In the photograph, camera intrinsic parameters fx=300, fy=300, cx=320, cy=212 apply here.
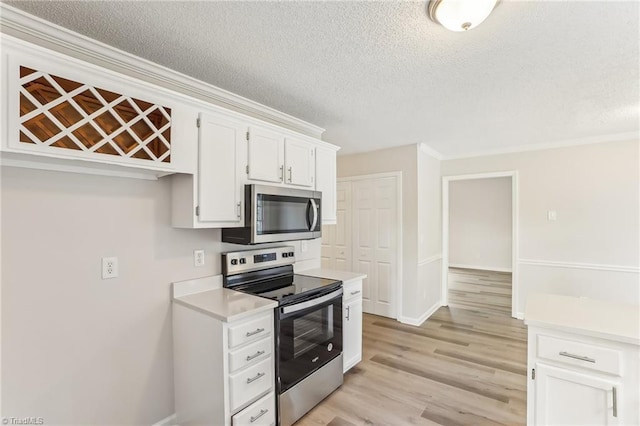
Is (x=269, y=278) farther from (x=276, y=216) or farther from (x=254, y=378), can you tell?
(x=254, y=378)

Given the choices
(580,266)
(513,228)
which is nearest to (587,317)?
(580,266)

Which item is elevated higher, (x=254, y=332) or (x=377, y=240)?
(x=377, y=240)

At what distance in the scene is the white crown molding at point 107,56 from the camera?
1506 mm

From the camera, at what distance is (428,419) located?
2191 millimetres

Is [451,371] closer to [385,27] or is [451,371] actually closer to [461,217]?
[385,27]

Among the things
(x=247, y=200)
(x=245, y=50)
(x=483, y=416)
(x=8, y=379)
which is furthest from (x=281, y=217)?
(x=483, y=416)

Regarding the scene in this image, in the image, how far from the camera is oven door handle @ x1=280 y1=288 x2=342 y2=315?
207 cm

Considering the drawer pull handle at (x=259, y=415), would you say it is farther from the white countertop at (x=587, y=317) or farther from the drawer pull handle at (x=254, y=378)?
the white countertop at (x=587, y=317)

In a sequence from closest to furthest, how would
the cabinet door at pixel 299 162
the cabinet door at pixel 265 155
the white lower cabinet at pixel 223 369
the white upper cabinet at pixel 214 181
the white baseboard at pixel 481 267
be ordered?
the white lower cabinet at pixel 223 369, the white upper cabinet at pixel 214 181, the cabinet door at pixel 265 155, the cabinet door at pixel 299 162, the white baseboard at pixel 481 267

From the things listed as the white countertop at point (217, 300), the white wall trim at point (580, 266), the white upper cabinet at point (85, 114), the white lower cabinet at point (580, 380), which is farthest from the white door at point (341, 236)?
the white lower cabinet at point (580, 380)

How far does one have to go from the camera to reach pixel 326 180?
3041 mm

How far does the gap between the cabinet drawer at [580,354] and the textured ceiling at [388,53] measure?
164 cm

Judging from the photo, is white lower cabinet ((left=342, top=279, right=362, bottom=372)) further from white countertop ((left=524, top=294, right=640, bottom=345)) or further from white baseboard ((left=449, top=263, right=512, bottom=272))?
white baseboard ((left=449, top=263, right=512, bottom=272))

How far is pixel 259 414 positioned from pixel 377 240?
2965 mm
